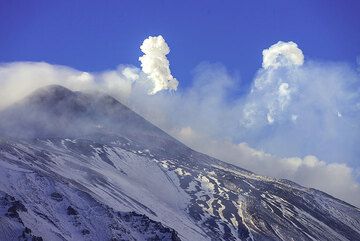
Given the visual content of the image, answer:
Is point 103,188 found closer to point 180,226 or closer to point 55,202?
point 180,226

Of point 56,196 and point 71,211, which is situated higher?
point 56,196

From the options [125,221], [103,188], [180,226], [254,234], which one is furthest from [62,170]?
[254,234]

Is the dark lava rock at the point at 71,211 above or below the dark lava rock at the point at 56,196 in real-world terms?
below

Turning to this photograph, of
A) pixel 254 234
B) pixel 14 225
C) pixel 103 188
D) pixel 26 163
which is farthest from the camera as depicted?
pixel 254 234

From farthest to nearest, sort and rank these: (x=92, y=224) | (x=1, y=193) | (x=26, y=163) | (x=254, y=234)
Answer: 1. (x=254, y=234)
2. (x=26, y=163)
3. (x=92, y=224)
4. (x=1, y=193)

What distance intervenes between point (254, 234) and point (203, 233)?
28.7 metres

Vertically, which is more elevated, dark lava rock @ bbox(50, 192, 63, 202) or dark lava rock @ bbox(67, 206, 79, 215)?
dark lava rock @ bbox(50, 192, 63, 202)

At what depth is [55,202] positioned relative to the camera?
129 metres

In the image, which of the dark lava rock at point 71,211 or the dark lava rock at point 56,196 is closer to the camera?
the dark lava rock at point 71,211

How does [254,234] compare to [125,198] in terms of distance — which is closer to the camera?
[125,198]

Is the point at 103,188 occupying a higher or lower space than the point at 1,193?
higher

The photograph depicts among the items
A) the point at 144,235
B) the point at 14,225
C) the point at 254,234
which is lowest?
the point at 14,225

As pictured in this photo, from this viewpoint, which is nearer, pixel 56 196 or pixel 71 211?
pixel 71 211

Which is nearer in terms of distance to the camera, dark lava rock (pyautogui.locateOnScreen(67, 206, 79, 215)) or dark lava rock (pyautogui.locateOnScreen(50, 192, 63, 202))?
dark lava rock (pyautogui.locateOnScreen(67, 206, 79, 215))
